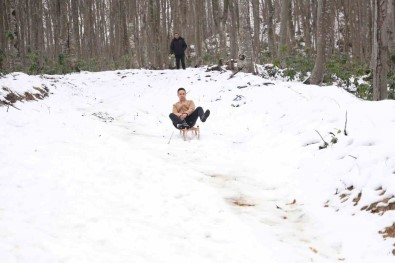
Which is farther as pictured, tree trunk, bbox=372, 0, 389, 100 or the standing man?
the standing man

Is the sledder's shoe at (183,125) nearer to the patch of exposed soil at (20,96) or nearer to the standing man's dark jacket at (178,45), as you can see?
the patch of exposed soil at (20,96)

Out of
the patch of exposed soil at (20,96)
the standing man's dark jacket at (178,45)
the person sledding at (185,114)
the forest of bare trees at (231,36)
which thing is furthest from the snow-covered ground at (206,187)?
the standing man's dark jacket at (178,45)

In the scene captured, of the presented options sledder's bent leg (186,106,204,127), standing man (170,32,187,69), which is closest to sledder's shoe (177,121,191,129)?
sledder's bent leg (186,106,204,127)

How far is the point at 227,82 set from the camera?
42.1 feet

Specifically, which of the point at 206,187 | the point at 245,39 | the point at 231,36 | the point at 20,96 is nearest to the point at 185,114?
the point at 206,187

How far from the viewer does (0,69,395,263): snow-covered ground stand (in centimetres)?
342

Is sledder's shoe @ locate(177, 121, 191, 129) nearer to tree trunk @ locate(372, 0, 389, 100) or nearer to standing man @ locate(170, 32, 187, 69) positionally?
tree trunk @ locate(372, 0, 389, 100)

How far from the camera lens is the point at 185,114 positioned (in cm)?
820

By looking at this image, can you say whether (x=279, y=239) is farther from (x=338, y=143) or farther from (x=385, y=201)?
(x=338, y=143)

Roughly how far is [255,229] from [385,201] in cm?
131

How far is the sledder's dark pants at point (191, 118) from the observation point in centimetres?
802

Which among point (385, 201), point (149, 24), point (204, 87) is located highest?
point (149, 24)

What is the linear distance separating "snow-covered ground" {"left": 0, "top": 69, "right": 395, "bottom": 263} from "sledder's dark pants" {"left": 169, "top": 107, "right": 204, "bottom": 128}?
0.37 m

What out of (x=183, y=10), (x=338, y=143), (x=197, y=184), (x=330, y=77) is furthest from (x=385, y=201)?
(x=183, y=10)
